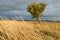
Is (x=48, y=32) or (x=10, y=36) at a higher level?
(x=10, y=36)

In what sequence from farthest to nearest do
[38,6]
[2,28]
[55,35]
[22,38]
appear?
[38,6] < [55,35] < [2,28] < [22,38]

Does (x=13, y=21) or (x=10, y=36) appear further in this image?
(x=13, y=21)

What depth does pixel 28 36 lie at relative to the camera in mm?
6137

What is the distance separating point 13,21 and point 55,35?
7.09 feet

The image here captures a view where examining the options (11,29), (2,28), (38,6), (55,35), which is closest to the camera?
(11,29)

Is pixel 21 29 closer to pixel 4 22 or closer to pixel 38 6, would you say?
pixel 4 22

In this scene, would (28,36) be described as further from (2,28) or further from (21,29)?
(2,28)

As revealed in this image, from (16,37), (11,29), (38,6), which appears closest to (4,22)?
(11,29)

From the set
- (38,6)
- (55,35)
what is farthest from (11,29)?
(38,6)

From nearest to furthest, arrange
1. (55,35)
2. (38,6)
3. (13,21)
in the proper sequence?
(13,21)
(55,35)
(38,6)

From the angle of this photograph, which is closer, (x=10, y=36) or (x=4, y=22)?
(x=10, y=36)

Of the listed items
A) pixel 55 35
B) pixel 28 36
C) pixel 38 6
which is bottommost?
pixel 38 6

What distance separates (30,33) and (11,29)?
2.03 feet

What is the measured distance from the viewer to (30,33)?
645 cm
